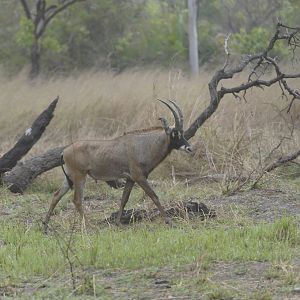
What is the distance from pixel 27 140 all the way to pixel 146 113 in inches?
124

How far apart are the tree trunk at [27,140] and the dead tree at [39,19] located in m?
16.6

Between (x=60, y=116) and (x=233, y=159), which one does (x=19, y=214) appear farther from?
(x=60, y=116)

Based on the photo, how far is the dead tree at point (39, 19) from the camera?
30250 millimetres

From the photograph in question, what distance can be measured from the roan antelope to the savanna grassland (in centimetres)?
50

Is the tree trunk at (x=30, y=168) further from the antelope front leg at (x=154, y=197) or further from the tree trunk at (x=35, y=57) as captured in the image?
the tree trunk at (x=35, y=57)

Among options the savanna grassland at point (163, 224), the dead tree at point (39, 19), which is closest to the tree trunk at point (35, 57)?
the dead tree at point (39, 19)

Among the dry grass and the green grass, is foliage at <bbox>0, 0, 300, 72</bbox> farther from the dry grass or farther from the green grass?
the green grass

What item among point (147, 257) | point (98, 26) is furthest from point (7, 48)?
point (147, 257)

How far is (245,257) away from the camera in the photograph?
7.72 m

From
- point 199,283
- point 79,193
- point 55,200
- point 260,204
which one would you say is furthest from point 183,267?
point 260,204

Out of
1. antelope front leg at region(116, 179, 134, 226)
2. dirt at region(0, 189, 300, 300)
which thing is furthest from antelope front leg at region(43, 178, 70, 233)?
dirt at region(0, 189, 300, 300)

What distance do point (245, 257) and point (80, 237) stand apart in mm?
2104

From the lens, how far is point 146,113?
51.1ft

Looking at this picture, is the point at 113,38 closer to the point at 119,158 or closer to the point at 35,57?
the point at 35,57
